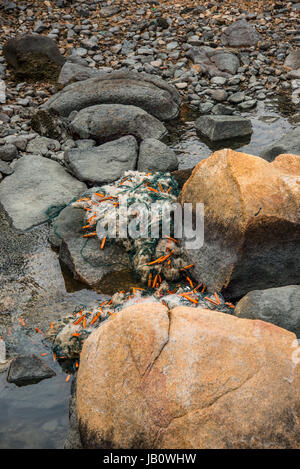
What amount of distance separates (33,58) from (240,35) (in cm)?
541

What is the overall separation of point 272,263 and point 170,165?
10.9ft

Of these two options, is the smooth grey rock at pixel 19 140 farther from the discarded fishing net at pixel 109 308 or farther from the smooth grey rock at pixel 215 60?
the smooth grey rock at pixel 215 60

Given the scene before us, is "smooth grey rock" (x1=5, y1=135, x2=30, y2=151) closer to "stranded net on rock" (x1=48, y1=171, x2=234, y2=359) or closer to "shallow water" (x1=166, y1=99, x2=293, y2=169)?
"stranded net on rock" (x1=48, y1=171, x2=234, y2=359)

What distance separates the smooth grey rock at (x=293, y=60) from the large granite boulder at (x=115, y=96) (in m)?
3.34

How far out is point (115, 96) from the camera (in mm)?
10164

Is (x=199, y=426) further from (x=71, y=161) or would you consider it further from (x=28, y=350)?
(x=71, y=161)

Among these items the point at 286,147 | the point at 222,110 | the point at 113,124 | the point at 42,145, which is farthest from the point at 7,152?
the point at 286,147

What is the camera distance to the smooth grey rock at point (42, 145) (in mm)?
8961

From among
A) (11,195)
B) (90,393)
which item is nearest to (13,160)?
(11,195)

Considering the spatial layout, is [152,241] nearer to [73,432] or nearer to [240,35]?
[73,432]

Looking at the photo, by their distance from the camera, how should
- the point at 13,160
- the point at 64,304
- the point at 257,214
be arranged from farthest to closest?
the point at 13,160 → the point at 64,304 → the point at 257,214

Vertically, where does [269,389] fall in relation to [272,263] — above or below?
above

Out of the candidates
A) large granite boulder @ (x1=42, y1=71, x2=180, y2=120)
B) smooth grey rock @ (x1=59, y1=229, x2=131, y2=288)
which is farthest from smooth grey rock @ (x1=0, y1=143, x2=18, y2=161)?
smooth grey rock @ (x1=59, y1=229, x2=131, y2=288)

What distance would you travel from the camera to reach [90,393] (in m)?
3.83
